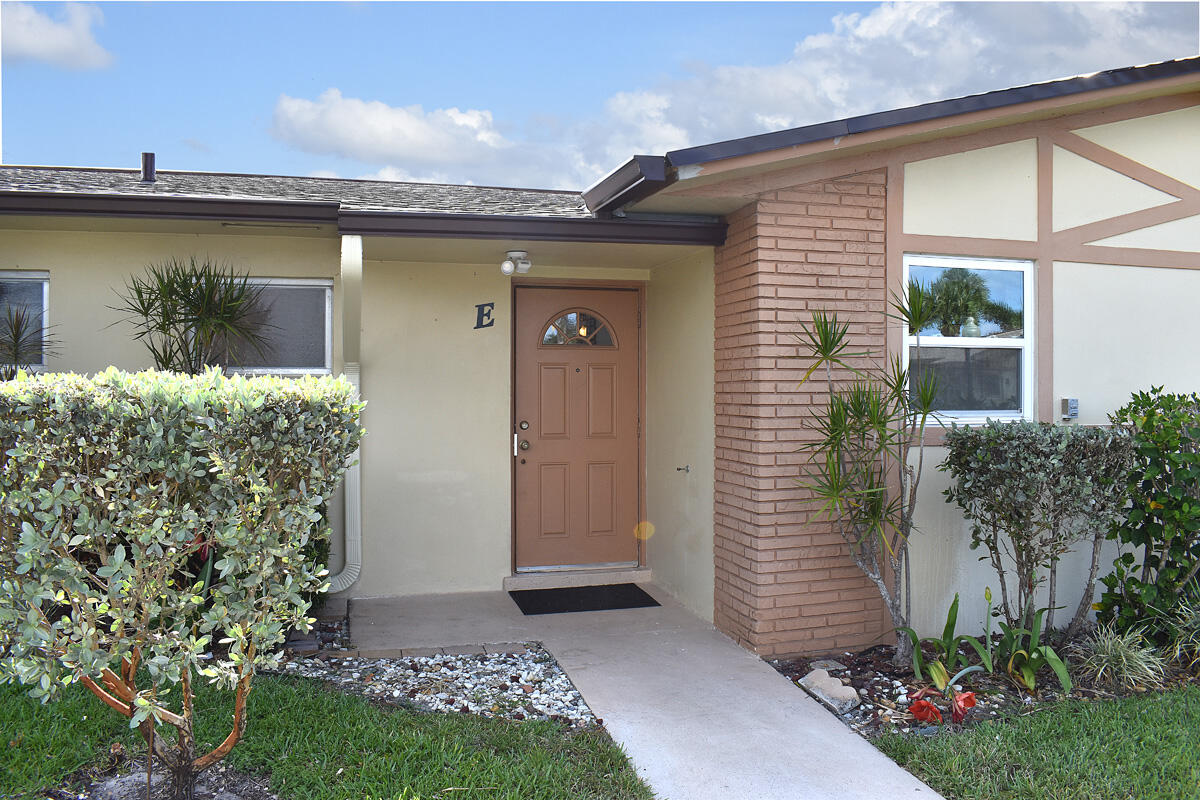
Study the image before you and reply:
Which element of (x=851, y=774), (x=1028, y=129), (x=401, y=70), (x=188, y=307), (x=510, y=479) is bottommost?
(x=851, y=774)

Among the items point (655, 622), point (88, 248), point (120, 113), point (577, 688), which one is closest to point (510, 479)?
point (655, 622)

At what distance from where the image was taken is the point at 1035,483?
4617 mm

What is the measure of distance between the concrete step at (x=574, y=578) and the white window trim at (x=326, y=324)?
7.49 feet

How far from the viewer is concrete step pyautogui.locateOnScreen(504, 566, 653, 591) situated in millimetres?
6918

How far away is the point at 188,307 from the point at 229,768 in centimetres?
336

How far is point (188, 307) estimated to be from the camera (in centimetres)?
571

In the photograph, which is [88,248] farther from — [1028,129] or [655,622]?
[1028,129]

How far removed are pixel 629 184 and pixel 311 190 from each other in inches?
130

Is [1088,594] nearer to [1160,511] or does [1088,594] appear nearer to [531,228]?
[1160,511]

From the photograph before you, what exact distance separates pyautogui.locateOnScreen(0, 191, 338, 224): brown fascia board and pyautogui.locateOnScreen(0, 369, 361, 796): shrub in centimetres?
273

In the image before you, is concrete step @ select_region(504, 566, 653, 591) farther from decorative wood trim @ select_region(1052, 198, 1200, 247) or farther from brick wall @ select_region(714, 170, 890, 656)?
decorative wood trim @ select_region(1052, 198, 1200, 247)

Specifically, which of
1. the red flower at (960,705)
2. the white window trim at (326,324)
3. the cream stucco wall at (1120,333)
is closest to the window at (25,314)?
the white window trim at (326,324)

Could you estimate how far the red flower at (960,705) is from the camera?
422 centimetres

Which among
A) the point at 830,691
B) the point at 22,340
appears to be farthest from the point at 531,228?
the point at 22,340
